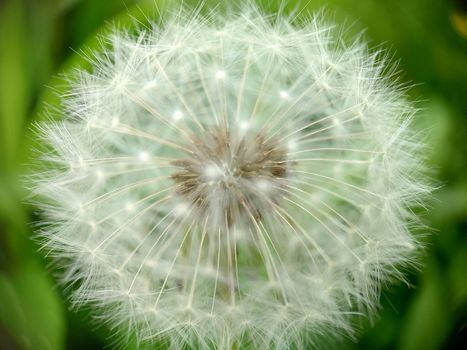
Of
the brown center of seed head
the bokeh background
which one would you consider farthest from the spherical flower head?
the bokeh background

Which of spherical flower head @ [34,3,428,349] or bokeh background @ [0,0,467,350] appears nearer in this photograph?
spherical flower head @ [34,3,428,349]

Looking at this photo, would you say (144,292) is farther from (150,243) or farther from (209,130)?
(209,130)

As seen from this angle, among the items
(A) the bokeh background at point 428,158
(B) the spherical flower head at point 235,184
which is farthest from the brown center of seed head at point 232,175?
(A) the bokeh background at point 428,158

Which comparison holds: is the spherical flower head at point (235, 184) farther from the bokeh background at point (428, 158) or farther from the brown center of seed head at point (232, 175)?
the bokeh background at point (428, 158)

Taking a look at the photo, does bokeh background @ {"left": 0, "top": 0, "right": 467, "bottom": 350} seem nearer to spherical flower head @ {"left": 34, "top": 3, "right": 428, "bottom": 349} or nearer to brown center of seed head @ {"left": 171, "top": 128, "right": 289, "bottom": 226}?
spherical flower head @ {"left": 34, "top": 3, "right": 428, "bottom": 349}

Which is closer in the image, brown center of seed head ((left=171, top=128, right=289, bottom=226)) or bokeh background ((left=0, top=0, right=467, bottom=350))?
brown center of seed head ((left=171, top=128, right=289, bottom=226))

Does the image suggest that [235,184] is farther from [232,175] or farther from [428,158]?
[428,158]
